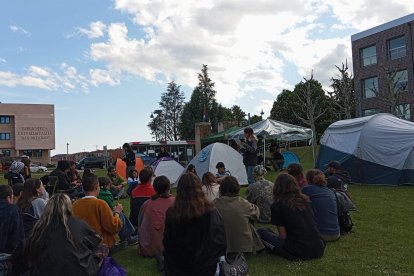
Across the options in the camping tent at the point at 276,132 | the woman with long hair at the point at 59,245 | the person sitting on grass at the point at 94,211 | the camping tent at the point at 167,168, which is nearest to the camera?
the woman with long hair at the point at 59,245

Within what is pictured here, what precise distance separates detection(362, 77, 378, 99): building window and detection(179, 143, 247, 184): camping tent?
26579 mm

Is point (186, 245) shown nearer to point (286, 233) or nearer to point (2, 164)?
point (286, 233)

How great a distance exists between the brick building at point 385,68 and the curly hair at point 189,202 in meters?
30.6

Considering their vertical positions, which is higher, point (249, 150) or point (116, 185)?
point (249, 150)

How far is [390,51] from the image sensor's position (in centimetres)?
3625

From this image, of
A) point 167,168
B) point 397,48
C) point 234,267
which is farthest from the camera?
point 397,48

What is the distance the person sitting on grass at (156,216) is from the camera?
19.0ft

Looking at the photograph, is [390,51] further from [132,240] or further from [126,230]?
[126,230]

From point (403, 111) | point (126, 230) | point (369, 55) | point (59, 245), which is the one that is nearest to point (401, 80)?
point (403, 111)

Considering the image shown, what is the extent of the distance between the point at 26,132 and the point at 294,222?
71810 millimetres

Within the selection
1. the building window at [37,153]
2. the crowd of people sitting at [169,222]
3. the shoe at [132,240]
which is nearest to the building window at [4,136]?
the building window at [37,153]

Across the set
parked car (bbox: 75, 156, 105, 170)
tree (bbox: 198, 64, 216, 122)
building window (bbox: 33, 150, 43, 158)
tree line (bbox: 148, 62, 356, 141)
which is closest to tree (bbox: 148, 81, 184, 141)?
tree line (bbox: 148, 62, 356, 141)

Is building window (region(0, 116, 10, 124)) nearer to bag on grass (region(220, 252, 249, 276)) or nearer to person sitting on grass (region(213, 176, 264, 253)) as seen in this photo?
person sitting on grass (region(213, 176, 264, 253))

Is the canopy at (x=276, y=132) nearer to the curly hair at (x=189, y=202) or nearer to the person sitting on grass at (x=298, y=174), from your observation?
the person sitting on grass at (x=298, y=174)
